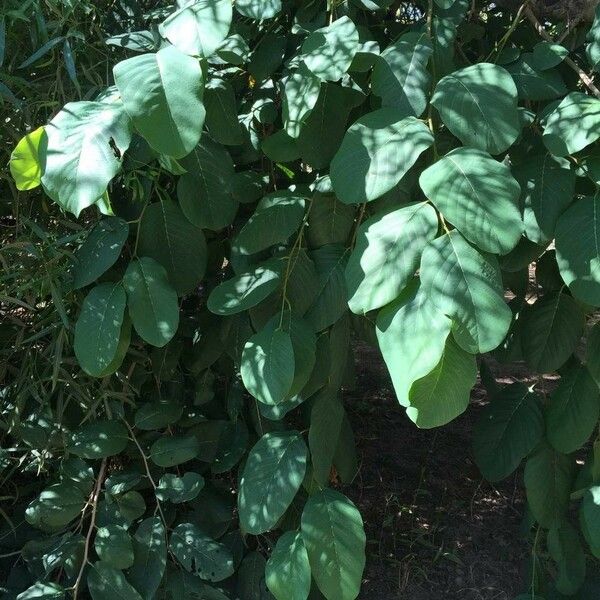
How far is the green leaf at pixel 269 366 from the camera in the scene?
141cm

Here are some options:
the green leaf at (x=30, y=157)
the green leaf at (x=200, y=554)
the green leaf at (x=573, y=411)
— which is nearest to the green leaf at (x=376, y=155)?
the green leaf at (x=30, y=157)

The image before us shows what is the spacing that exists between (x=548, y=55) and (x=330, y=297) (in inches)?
22.8

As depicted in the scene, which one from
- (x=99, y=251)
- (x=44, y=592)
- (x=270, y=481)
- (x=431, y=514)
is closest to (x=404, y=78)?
(x=99, y=251)

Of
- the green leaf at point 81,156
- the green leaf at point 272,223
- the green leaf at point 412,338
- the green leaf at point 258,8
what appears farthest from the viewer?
the green leaf at point 272,223

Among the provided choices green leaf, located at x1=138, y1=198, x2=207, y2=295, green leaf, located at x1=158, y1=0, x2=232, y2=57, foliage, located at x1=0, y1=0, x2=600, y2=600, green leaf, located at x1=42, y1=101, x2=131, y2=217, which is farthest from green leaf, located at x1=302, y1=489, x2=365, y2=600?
green leaf, located at x1=158, y1=0, x2=232, y2=57

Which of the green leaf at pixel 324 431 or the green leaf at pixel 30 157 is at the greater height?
the green leaf at pixel 30 157

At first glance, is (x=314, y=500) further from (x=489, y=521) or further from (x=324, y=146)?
(x=489, y=521)

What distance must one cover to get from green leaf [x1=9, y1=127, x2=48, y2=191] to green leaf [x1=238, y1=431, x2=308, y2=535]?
2.30 ft

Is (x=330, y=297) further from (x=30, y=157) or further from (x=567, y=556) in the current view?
(x=567, y=556)

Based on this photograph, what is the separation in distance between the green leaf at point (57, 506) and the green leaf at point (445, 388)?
1044 millimetres

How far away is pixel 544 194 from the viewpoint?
1412 mm

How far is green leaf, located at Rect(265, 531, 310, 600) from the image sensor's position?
59.2 inches

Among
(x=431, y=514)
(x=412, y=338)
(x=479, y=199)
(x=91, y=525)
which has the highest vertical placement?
(x=479, y=199)

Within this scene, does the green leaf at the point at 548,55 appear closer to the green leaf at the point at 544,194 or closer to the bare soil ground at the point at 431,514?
the green leaf at the point at 544,194
